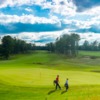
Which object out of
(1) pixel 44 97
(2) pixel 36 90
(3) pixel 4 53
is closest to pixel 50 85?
(2) pixel 36 90

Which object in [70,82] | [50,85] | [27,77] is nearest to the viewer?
[50,85]

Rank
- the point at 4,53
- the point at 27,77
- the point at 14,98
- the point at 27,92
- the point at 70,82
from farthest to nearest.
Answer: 1. the point at 4,53
2. the point at 27,77
3. the point at 70,82
4. the point at 27,92
5. the point at 14,98

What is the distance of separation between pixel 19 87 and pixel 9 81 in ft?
15.7

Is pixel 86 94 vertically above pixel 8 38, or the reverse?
pixel 8 38

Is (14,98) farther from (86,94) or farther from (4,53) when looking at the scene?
(4,53)

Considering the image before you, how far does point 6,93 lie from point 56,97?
24.0 ft

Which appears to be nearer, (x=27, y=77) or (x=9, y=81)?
(x=9, y=81)

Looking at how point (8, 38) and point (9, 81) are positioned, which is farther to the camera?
point (8, 38)

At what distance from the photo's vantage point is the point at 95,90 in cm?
4403

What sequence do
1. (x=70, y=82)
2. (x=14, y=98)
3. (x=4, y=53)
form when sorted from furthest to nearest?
(x=4, y=53), (x=70, y=82), (x=14, y=98)

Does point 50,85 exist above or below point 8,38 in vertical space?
below

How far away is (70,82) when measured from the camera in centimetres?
5041

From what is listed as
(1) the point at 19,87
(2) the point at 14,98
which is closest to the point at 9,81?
(1) the point at 19,87

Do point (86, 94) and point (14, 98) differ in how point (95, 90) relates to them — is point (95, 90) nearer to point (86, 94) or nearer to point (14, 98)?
point (86, 94)
